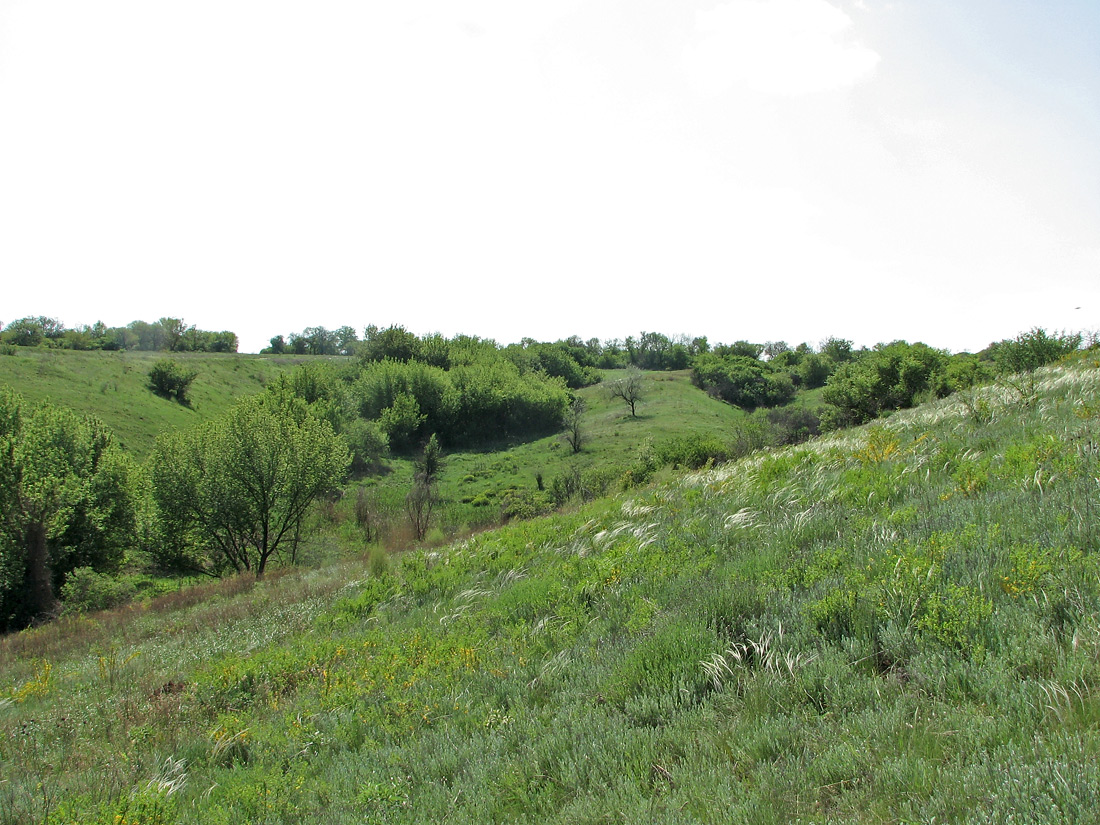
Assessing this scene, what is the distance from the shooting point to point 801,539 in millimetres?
5477

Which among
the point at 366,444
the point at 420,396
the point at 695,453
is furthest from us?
the point at 420,396

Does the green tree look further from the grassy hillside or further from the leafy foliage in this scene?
the grassy hillside

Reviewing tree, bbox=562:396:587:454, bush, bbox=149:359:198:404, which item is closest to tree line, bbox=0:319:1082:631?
bush, bbox=149:359:198:404

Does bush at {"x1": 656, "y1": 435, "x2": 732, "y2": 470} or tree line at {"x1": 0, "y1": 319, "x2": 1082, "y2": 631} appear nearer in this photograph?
tree line at {"x1": 0, "y1": 319, "x2": 1082, "y2": 631}

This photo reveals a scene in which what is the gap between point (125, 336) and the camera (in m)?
109

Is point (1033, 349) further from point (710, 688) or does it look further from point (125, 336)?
point (125, 336)

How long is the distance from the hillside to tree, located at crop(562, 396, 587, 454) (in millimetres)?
58425

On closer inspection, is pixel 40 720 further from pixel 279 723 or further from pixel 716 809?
pixel 716 809

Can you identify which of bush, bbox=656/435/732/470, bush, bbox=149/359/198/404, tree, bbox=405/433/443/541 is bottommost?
tree, bbox=405/433/443/541

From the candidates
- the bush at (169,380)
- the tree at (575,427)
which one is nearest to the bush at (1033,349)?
the tree at (575,427)

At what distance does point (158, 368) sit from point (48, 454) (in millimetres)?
39994

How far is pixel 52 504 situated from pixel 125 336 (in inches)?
4052

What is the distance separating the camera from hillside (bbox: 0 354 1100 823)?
2.37 metres

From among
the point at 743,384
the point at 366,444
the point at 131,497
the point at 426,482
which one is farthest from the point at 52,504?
the point at 743,384
